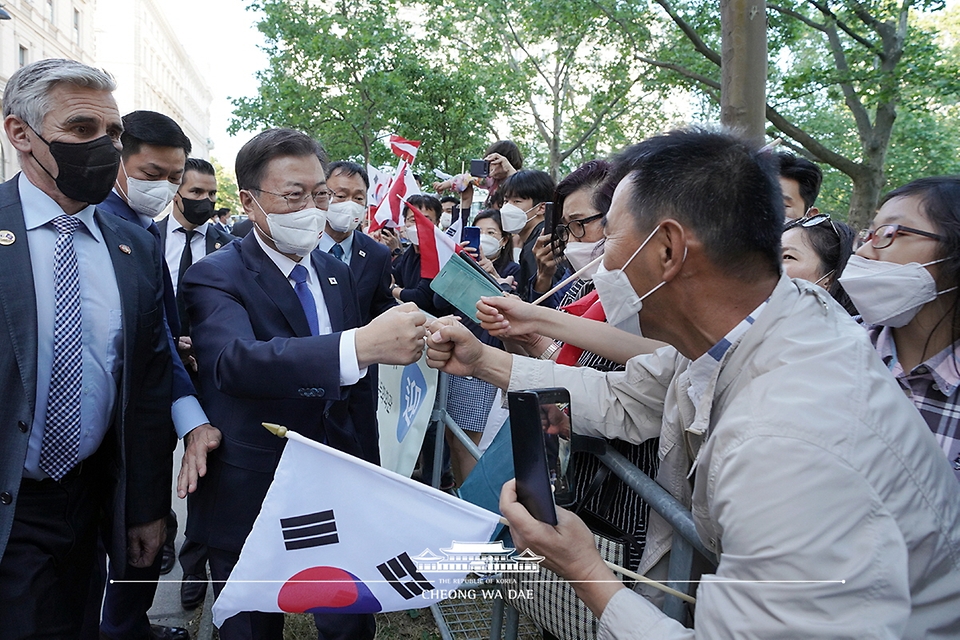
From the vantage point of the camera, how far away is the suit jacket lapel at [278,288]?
2408 millimetres

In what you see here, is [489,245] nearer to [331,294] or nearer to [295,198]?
[331,294]

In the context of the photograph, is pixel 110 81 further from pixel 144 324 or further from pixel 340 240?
pixel 340 240

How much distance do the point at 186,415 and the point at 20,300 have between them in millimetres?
683

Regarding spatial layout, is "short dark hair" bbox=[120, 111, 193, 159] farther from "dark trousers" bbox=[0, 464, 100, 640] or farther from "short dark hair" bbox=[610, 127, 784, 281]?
"short dark hair" bbox=[610, 127, 784, 281]

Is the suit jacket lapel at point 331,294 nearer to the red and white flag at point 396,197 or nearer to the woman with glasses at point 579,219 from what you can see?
the woman with glasses at point 579,219

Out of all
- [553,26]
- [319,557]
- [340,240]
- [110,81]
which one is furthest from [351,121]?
[319,557]

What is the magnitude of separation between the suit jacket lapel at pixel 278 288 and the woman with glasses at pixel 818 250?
194 centimetres

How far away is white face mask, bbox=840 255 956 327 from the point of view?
6.98ft

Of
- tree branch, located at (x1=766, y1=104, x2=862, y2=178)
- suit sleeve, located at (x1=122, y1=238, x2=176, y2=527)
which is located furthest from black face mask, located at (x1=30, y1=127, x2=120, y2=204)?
tree branch, located at (x1=766, y1=104, x2=862, y2=178)

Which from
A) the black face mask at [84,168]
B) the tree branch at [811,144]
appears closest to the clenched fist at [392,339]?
the black face mask at [84,168]

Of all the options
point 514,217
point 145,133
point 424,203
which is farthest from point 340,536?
point 424,203

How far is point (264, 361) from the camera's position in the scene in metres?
2.08

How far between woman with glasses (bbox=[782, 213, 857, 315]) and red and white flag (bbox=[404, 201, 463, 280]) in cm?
142

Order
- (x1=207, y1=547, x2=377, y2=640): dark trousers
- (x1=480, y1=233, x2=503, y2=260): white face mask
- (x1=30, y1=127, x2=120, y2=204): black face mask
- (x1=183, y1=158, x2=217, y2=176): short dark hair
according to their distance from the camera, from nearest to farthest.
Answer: (x1=30, y1=127, x2=120, y2=204): black face mask < (x1=207, y1=547, x2=377, y2=640): dark trousers < (x1=183, y1=158, x2=217, y2=176): short dark hair < (x1=480, y1=233, x2=503, y2=260): white face mask
